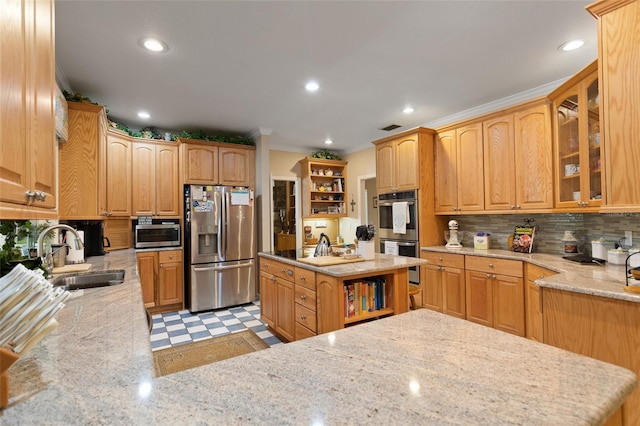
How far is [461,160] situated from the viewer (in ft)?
12.2

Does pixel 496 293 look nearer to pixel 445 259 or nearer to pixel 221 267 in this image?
pixel 445 259

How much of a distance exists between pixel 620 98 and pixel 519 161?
148cm

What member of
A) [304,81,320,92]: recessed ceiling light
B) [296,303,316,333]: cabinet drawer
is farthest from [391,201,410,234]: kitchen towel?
[296,303,316,333]: cabinet drawer

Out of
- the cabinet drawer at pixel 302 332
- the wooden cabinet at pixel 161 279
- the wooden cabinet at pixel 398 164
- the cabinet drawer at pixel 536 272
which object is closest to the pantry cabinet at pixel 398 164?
the wooden cabinet at pixel 398 164

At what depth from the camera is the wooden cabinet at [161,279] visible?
3.89 metres

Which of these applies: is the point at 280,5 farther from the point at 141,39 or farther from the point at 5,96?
the point at 5,96

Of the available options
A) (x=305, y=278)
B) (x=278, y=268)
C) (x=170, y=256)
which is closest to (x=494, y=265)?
(x=305, y=278)

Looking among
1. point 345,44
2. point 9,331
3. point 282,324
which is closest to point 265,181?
point 282,324

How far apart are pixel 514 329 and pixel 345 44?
2984mm

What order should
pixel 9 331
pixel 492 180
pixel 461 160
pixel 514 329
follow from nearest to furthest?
pixel 9 331 < pixel 514 329 < pixel 492 180 < pixel 461 160

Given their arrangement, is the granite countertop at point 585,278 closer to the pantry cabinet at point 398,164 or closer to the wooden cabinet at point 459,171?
the wooden cabinet at point 459,171

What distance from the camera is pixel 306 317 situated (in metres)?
2.58

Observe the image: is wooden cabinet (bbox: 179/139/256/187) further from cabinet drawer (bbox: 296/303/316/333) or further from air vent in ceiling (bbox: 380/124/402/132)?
cabinet drawer (bbox: 296/303/316/333)

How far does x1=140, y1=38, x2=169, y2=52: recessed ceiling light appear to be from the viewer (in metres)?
2.25
